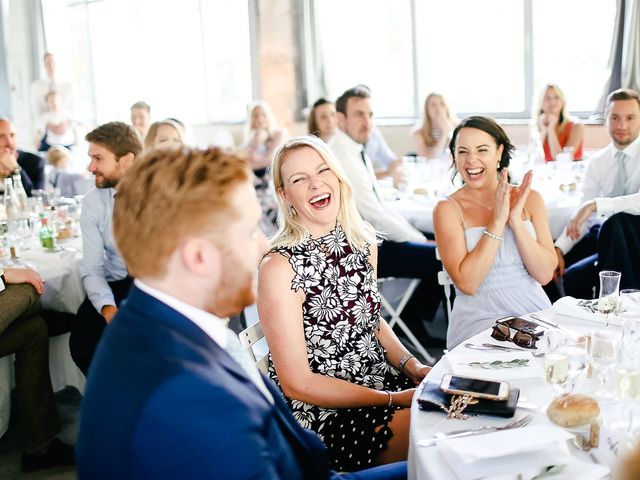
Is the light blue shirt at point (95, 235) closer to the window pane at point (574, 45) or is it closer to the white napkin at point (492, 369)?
the white napkin at point (492, 369)

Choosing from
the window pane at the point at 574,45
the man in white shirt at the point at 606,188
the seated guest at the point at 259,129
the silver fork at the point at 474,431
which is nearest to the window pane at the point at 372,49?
the window pane at the point at 574,45

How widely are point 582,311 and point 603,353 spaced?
557 millimetres

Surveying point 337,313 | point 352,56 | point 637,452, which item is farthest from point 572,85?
point 637,452

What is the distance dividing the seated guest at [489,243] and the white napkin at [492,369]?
724mm

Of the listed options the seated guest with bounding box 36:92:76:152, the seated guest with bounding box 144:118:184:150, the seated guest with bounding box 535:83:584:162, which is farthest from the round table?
the seated guest with bounding box 36:92:76:152

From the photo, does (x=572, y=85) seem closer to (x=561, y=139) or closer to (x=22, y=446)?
(x=561, y=139)

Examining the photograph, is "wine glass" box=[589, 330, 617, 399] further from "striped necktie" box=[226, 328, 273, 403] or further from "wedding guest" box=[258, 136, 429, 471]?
Result: "striped necktie" box=[226, 328, 273, 403]

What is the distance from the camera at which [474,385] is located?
1.70m

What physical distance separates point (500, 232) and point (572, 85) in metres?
5.53

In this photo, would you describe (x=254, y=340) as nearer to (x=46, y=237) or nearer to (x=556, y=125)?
(x=46, y=237)

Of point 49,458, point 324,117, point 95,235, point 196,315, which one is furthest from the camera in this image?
point 324,117

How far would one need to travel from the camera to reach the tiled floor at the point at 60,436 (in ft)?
9.91

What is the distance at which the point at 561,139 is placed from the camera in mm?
5914

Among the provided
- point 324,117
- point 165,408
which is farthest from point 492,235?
point 324,117
